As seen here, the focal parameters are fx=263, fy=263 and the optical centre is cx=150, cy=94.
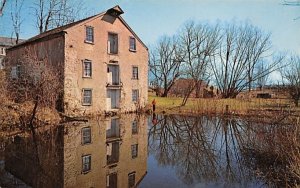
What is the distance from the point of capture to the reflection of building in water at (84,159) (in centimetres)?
816

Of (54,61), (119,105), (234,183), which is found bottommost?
(234,183)

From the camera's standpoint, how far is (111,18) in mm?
25156

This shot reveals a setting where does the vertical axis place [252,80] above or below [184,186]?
above

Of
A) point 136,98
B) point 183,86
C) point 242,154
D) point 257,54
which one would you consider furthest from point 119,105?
point 257,54

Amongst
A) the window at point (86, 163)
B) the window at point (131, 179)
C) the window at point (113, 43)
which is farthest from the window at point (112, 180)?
the window at point (113, 43)

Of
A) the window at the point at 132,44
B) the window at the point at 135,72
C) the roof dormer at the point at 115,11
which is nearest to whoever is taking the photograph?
the roof dormer at the point at 115,11

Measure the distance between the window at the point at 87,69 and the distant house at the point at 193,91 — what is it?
73.5 ft

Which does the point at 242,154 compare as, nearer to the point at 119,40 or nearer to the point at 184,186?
the point at 184,186

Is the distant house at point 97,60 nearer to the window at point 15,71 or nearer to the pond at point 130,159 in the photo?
the window at point 15,71

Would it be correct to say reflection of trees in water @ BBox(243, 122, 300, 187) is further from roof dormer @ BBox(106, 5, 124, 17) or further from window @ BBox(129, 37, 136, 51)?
roof dormer @ BBox(106, 5, 124, 17)

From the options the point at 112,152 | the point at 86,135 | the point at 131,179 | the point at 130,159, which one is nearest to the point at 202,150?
the point at 130,159

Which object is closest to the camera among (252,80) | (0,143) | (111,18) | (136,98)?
(0,143)

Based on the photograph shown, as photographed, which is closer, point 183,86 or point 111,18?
point 111,18

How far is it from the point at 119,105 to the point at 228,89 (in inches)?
1085
